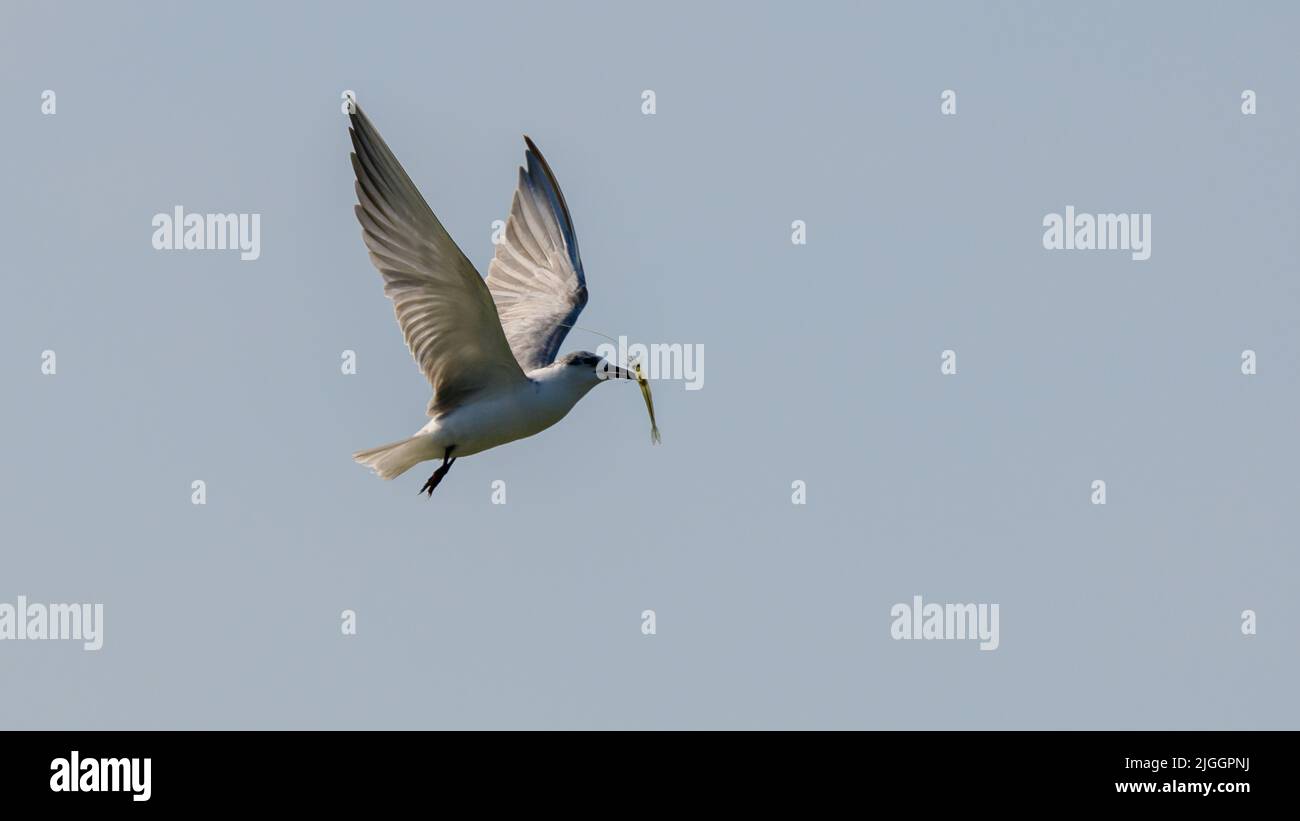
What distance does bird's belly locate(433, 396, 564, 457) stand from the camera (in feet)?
55.1

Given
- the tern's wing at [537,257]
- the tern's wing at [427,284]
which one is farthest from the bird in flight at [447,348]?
Answer: the tern's wing at [537,257]

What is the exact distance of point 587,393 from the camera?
55.7ft

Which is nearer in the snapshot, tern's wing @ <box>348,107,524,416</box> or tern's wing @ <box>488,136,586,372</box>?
tern's wing @ <box>348,107,524,416</box>

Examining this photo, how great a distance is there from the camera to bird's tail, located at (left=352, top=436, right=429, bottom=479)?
669 inches

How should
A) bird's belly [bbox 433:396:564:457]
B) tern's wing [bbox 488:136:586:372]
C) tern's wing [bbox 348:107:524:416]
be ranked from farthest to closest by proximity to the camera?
tern's wing [bbox 488:136:586:372]
bird's belly [bbox 433:396:564:457]
tern's wing [bbox 348:107:524:416]

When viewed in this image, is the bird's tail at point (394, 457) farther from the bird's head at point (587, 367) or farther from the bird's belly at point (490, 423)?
the bird's head at point (587, 367)

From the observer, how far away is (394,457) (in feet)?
56.3

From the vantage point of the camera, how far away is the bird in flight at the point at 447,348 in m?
15.8

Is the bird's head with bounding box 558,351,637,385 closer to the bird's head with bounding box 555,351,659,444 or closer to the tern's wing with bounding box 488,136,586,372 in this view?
the bird's head with bounding box 555,351,659,444

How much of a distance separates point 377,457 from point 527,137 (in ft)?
13.1

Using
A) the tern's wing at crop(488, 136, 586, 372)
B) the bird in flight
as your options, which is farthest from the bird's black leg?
the tern's wing at crop(488, 136, 586, 372)

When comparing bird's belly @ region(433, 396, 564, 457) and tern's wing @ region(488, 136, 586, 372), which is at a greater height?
tern's wing @ region(488, 136, 586, 372)

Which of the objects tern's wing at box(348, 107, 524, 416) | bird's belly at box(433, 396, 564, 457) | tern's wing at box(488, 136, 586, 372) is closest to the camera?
tern's wing at box(348, 107, 524, 416)

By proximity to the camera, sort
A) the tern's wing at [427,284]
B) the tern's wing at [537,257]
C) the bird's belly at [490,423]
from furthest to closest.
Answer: the tern's wing at [537,257], the bird's belly at [490,423], the tern's wing at [427,284]
